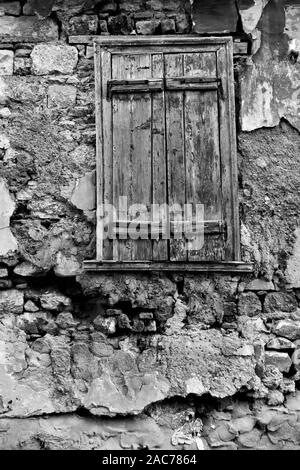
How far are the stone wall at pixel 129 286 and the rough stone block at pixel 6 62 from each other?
0.01m

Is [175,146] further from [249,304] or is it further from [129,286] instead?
[249,304]

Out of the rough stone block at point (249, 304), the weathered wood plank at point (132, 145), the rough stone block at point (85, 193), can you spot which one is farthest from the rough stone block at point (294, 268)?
the rough stone block at point (85, 193)

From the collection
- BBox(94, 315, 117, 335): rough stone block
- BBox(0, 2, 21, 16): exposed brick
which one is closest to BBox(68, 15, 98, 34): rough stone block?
BBox(0, 2, 21, 16): exposed brick

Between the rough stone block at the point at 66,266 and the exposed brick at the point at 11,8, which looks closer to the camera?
the rough stone block at the point at 66,266

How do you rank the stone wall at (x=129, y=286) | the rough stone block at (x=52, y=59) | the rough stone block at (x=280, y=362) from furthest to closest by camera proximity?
the rough stone block at (x=52, y=59)
the rough stone block at (x=280, y=362)
the stone wall at (x=129, y=286)

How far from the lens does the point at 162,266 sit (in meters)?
3.81

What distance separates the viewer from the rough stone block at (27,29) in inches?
160

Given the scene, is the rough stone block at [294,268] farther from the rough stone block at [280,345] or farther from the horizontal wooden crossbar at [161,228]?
the horizontal wooden crossbar at [161,228]

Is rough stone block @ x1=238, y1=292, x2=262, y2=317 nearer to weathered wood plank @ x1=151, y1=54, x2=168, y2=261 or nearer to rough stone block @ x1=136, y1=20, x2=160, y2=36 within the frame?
weathered wood plank @ x1=151, y1=54, x2=168, y2=261

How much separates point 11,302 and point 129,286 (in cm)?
77

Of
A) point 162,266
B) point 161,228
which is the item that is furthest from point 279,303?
point 161,228

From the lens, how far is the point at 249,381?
12.3 feet

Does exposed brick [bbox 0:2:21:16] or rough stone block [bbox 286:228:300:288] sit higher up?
exposed brick [bbox 0:2:21:16]

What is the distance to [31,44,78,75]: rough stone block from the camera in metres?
4.04
